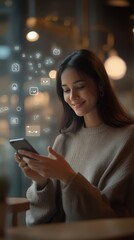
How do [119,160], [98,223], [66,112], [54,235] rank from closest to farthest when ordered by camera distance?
[54,235]
[98,223]
[119,160]
[66,112]

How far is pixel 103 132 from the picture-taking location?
1.84m

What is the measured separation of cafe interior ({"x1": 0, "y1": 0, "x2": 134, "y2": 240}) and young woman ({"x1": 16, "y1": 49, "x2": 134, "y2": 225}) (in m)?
0.63

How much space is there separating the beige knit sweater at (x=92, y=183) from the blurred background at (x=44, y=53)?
0.63 metres

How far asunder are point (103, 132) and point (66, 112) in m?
0.20

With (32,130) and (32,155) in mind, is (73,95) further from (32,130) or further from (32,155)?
(32,130)

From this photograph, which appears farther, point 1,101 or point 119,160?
point 1,101

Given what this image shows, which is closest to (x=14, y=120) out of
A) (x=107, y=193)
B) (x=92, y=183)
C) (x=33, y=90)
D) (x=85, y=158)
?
(x=33, y=90)

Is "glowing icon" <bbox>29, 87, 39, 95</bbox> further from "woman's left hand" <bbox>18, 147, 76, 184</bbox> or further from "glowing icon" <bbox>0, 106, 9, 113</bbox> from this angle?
"woman's left hand" <bbox>18, 147, 76, 184</bbox>

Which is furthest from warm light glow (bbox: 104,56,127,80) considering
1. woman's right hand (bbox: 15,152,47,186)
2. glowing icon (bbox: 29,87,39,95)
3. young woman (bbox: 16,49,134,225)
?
woman's right hand (bbox: 15,152,47,186)

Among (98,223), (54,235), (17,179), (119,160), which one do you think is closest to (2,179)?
(54,235)

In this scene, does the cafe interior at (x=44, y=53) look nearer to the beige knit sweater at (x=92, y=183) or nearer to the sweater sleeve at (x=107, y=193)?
the beige knit sweater at (x=92, y=183)

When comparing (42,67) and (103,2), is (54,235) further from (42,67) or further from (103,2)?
(103,2)

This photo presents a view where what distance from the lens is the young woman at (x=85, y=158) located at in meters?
1.61

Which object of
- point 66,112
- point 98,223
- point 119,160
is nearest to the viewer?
point 98,223
